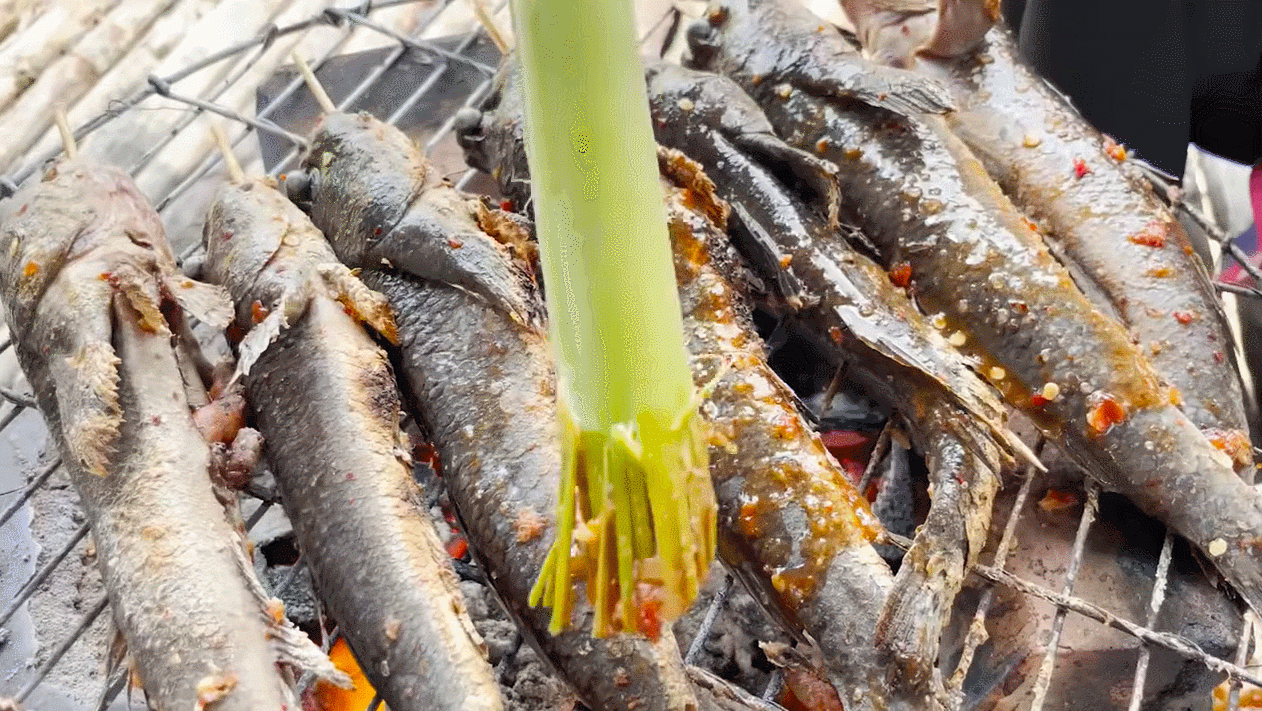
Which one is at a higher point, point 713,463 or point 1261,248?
point 713,463

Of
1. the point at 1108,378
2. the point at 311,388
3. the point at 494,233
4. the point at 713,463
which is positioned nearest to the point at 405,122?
the point at 494,233

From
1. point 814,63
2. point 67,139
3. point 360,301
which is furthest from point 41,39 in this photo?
point 814,63

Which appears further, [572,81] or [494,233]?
[494,233]

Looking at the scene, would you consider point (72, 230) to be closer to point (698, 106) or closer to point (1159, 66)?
point (698, 106)

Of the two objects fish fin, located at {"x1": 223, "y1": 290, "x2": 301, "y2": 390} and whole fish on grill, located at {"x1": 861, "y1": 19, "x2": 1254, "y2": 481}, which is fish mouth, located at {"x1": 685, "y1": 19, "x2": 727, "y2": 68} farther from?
fish fin, located at {"x1": 223, "y1": 290, "x2": 301, "y2": 390}

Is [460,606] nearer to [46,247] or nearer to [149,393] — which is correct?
[149,393]

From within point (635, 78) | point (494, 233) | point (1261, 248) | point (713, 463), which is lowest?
point (1261, 248)

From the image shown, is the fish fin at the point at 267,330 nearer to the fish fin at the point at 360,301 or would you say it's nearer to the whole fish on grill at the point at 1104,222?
the fish fin at the point at 360,301
